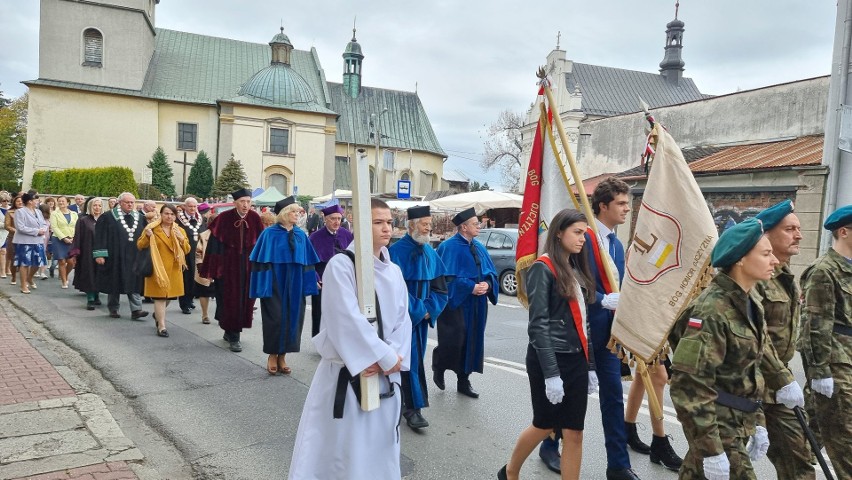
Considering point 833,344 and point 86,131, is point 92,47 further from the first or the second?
point 833,344

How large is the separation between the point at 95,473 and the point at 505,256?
12.5 m

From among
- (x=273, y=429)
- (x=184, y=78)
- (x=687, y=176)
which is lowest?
(x=273, y=429)

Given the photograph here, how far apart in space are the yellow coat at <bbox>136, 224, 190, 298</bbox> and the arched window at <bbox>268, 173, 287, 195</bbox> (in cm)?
4070

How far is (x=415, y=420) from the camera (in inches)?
205

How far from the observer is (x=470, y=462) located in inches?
177

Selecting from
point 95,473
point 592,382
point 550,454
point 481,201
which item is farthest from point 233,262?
point 481,201

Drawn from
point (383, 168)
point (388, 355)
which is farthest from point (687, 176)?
point (383, 168)

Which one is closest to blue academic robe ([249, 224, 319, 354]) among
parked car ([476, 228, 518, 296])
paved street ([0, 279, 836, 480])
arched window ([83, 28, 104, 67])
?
paved street ([0, 279, 836, 480])

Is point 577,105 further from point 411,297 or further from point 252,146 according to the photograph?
point 411,297

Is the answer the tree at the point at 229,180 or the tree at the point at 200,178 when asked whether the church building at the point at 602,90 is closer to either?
the tree at the point at 229,180

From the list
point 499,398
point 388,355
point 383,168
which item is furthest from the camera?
point 383,168

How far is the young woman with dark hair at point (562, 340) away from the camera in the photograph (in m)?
3.59

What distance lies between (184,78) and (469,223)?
157 feet

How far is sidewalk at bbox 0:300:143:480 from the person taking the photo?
3936 mm
